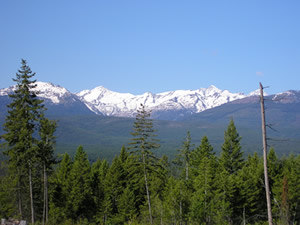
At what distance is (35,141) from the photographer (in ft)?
120

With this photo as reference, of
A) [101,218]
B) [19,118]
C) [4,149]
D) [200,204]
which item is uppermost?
[19,118]

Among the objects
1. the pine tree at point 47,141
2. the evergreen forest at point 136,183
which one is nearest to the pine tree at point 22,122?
the evergreen forest at point 136,183

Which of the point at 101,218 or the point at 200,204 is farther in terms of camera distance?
the point at 101,218

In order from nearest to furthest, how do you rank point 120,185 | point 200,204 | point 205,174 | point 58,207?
point 200,204, point 205,174, point 58,207, point 120,185

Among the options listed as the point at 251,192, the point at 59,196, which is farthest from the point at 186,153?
the point at 59,196

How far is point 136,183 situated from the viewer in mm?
60375

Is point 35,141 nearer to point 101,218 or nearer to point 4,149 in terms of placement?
point 4,149

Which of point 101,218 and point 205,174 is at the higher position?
point 205,174

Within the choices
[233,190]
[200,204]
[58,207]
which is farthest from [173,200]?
[58,207]

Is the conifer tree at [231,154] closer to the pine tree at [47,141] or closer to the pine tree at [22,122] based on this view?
the pine tree at [47,141]

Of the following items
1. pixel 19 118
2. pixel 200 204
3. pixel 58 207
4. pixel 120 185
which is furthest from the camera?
pixel 120 185

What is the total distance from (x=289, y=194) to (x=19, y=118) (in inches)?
1487

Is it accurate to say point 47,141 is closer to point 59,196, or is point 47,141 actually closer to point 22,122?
point 22,122

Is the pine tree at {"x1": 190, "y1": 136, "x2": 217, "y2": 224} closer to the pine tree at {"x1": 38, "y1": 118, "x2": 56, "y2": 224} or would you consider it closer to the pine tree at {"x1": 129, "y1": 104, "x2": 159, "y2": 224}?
the pine tree at {"x1": 129, "y1": 104, "x2": 159, "y2": 224}
